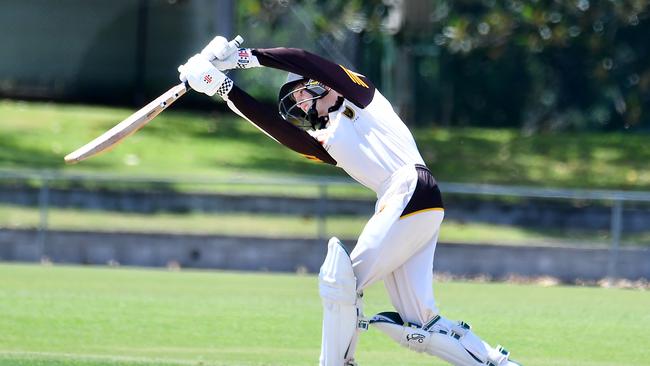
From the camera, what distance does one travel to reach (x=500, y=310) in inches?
482

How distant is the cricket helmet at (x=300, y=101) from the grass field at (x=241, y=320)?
6.78 ft

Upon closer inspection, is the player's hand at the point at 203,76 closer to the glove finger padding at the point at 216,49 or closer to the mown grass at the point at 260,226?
the glove finger padding at the point at 216,49

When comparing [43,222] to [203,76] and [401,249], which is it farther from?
[401,249]

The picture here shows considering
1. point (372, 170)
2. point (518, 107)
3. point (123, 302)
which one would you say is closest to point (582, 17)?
point (518, 107)

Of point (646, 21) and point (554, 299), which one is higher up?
point (646, 21)

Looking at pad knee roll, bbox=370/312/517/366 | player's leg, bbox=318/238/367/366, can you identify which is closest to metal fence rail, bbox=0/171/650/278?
pad knee roll, bbox=370/312/517/366

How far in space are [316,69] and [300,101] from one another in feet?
1.25

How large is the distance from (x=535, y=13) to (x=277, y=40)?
7119 millimetres

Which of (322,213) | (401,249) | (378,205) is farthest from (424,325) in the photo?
(322,213)

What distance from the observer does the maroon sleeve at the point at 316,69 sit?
23.8ft

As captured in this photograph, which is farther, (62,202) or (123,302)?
(62,202)

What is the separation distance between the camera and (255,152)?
22984 millimetres

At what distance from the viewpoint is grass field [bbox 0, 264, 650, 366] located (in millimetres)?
9445

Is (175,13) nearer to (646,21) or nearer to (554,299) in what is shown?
(646,21)
